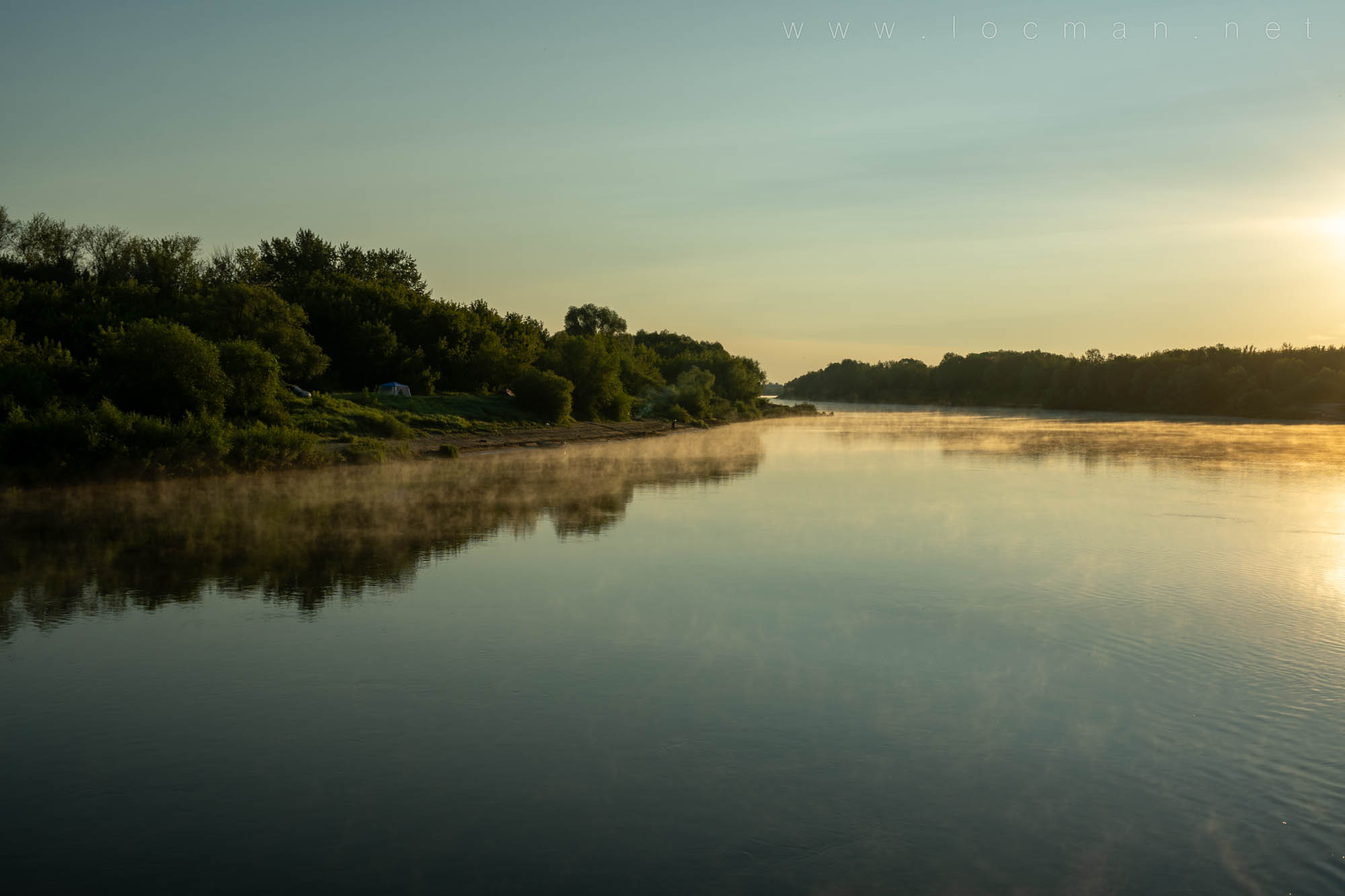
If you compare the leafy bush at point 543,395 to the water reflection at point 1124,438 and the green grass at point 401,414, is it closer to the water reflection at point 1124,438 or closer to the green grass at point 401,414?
the green grass at point 401,414

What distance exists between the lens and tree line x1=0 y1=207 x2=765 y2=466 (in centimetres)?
3381

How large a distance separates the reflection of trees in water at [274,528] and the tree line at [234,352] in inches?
116

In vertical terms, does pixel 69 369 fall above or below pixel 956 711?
above

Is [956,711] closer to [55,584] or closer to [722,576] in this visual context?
[722,576]

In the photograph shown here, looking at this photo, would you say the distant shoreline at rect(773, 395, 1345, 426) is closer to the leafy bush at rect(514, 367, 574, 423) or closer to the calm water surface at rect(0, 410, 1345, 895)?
the leafy bush at rect(514, 367, 574, 423)

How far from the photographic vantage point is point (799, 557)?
19188mm

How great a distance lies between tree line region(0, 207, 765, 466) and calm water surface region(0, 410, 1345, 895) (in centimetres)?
1166

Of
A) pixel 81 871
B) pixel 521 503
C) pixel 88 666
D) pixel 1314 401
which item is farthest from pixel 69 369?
pixel 1314 401

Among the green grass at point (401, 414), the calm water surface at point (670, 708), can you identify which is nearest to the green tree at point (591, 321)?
the green grass at point (401, 414)

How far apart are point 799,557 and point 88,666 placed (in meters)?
12.2

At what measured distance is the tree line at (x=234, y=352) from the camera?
33.8 meters

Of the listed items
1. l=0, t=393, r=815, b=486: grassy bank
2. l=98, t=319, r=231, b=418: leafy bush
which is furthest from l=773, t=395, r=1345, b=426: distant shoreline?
l=98, t=319, r=231, b=418: leafy bush

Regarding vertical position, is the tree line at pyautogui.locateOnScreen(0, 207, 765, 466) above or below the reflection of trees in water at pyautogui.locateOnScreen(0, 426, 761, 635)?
above

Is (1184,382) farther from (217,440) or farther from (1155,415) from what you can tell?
(217,440)
